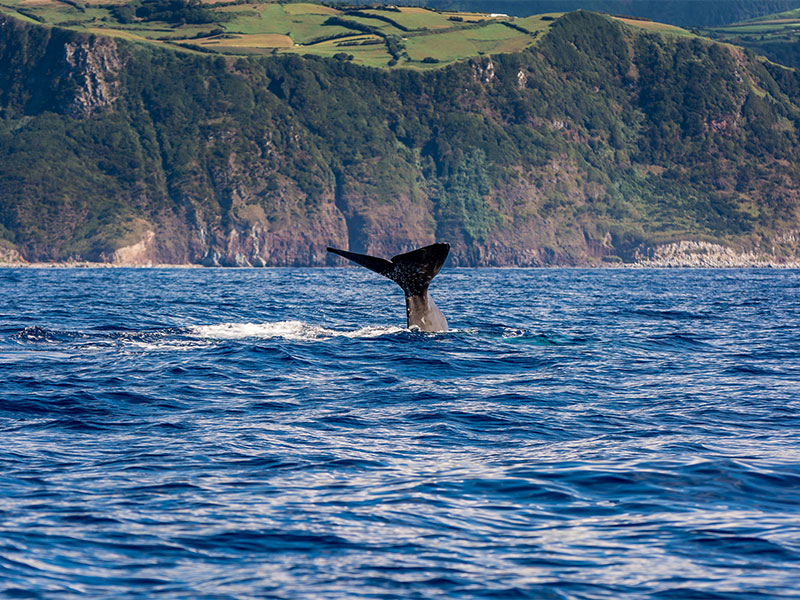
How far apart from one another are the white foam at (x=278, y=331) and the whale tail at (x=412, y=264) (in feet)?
10.4

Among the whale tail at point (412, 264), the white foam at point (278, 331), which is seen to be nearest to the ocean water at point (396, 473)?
the whale tail at point (412, 264)

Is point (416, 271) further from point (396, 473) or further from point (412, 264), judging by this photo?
point (396, 473)

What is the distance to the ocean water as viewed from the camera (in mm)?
7918

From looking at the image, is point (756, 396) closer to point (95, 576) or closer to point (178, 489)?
point (178, 489)

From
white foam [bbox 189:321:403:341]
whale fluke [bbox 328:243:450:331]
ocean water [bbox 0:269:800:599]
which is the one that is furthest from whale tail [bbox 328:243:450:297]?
white foam [bbox 189:321:403:341]

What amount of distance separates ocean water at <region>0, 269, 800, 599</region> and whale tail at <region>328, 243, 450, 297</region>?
6.44 ft

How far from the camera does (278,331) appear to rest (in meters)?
28.3

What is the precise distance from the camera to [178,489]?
33.7ft

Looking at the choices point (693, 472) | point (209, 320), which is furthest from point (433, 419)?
point (209, 320)

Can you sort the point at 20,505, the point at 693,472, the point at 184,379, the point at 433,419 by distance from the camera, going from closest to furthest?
1. the point at 20,505
2. the point at 693,472
3. the point at 433,419
4. the point at 184,379

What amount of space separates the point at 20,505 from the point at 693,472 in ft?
23.9

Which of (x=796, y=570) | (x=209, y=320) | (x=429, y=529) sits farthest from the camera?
(x=209, y=320)

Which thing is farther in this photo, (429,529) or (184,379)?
(184,379)

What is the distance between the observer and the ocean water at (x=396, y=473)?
7.92 m
